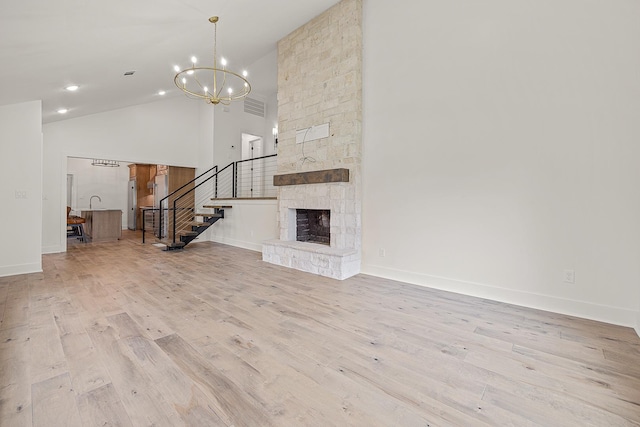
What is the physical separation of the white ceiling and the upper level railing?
2.77m

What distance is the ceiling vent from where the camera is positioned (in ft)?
27.7

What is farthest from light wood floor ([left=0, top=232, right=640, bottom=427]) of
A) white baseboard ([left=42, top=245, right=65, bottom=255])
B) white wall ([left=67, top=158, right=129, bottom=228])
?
white wall ([left=67, top=158, right=129, bottom=228])

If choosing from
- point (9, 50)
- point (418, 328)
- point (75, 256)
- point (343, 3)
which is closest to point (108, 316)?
point (9, 50)

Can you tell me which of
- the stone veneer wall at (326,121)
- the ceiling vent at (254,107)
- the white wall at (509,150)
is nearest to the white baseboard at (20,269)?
the stone veneer wall at (326,121)

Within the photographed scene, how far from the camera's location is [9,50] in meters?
2.38

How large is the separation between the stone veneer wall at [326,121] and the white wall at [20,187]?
11.4ft

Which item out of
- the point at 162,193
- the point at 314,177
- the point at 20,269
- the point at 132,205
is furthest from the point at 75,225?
the point at 314,177

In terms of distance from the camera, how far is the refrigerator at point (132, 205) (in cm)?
1019

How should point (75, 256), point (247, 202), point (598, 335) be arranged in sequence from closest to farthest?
point (598, 335), point (75, 256), point (247, 202)

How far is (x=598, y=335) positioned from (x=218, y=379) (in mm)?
2990

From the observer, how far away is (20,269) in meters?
4.16

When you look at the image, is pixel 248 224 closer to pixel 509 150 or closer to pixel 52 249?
pixel 52 249

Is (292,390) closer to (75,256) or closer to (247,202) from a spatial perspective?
(247,202)

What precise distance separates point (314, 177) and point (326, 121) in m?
0.91
